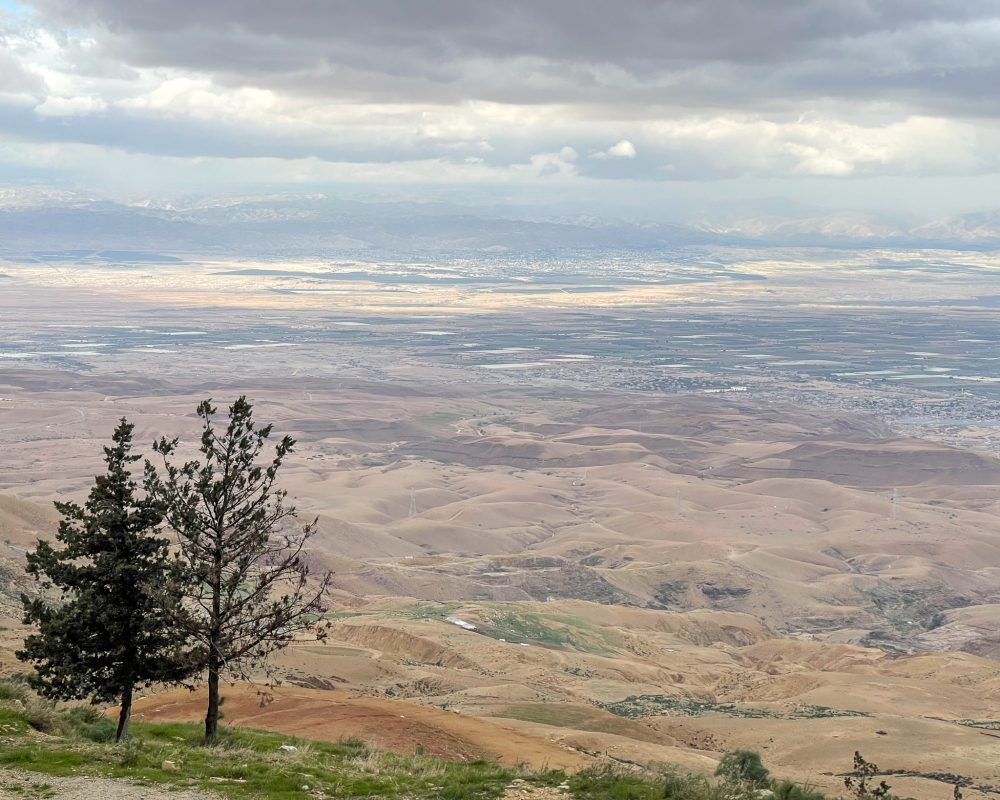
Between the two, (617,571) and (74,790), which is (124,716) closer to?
(74,790)

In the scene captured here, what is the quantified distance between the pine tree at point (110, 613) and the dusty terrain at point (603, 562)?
198 inches

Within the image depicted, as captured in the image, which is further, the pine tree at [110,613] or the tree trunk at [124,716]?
the tree trunk at [124,716]

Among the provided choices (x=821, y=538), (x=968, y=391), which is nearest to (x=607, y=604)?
(x=821, y=538)

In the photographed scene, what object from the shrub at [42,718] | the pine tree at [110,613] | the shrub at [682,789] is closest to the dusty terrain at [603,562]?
the pine tree at [110,613]

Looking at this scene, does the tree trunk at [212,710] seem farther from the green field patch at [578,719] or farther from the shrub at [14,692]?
the green field patch at [578,719]

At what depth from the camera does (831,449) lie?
106625mm

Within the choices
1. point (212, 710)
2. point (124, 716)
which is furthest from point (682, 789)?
point (124, 716)

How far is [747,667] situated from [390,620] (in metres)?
13.3

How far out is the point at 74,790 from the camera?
14.4 meters

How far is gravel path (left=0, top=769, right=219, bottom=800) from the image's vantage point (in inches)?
555

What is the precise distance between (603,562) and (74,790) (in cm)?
5440

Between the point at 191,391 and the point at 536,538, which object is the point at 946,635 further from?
the point at 191,391

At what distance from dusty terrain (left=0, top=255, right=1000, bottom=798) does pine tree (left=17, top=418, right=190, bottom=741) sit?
5.02 metres

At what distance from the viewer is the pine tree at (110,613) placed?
18.3 meters
